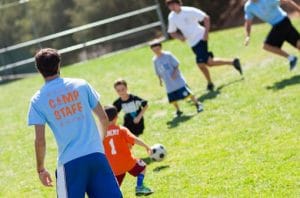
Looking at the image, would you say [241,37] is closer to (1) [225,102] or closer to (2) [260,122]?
(1) [225,102]

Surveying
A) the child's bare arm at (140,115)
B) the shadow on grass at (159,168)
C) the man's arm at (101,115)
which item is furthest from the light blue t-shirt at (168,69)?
the man's arm at (101,115)

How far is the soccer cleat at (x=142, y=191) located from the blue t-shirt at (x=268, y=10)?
550 cm

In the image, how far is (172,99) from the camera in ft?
36.1

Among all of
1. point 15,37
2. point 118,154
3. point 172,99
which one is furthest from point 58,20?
point 118,154

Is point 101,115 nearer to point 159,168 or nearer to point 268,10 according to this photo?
point 159,168

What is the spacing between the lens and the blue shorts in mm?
4840

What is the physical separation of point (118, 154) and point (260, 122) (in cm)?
291

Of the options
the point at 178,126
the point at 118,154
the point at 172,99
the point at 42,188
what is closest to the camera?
the point at 118,154

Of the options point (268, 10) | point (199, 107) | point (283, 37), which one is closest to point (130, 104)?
point (199, 107)

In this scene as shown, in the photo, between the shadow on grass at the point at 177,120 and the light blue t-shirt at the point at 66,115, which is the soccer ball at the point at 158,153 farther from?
the light blue t-shirt at the point at 66,115

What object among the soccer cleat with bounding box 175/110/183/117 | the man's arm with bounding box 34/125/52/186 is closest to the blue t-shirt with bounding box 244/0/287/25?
the soccer cleat with bounding box 175/110/183/117

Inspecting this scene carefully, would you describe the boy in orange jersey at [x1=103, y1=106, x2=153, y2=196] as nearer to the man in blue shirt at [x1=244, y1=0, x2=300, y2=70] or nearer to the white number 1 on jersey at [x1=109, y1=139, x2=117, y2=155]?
the white number 1 on jersey at [x1=109, y1=139, x2=117, y2=155]

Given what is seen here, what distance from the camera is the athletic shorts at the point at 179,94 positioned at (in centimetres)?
1091

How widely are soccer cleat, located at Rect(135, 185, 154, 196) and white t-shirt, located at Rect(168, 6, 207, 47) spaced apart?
5436mm
